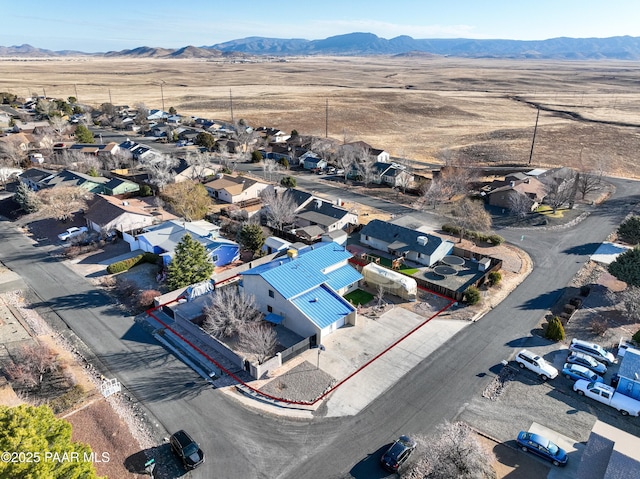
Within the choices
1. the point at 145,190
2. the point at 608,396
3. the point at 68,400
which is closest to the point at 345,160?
the point at 145,190

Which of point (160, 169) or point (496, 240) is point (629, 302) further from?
point (160, 169)

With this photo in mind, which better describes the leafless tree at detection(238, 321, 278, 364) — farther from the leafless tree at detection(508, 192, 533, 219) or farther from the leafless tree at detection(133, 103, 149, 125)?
the leafless tree at detection(133, 103, 149, 125)

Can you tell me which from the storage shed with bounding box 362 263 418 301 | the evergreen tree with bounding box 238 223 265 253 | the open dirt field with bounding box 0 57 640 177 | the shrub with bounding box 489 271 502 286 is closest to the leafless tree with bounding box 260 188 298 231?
the evergreen tree with bounding box 238 223 265 253

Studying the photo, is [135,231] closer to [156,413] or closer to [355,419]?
[156,413]

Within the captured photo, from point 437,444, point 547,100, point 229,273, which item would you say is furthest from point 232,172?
point 547,100

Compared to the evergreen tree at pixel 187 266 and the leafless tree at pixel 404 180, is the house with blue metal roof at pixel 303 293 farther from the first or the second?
the leafless tree at pixel 404 180
